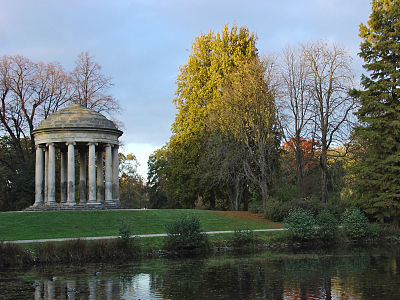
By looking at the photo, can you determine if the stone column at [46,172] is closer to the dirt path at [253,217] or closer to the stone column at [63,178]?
the stone column at [63,178]

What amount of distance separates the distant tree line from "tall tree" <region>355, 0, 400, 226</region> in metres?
0.07

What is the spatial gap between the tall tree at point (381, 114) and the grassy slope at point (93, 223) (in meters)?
7.28

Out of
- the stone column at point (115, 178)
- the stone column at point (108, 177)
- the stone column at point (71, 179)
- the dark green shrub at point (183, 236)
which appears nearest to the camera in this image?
the dark green shrub at point (183, 236)

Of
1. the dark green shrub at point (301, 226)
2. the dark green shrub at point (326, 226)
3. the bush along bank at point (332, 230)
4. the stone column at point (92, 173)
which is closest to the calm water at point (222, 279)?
the dark green shrub at point (301, 226)

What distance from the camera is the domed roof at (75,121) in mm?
38219

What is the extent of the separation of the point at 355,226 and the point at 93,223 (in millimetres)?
16890

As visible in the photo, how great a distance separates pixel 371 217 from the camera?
36.1 metres

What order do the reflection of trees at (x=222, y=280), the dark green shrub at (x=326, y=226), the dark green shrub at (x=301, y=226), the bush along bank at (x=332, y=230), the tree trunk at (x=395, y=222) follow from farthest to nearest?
the tree trunk at (x=395, y=222) < the dark green shrub at (x=326, y=226) < the bush along bank at (x=332, y=230) < the dark green shrub at (x=301, y=226) < the reflection of trees at (x=222, y=280)

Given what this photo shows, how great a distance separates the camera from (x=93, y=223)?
3136 cm

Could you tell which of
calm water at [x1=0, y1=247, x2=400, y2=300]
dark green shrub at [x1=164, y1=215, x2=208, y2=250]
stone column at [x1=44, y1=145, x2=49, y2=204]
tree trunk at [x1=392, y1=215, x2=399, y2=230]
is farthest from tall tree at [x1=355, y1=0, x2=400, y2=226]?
stone column at [x1=44, y1=145, x2=49, y2=204]

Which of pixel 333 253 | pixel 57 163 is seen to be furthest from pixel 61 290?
pixel 57 163

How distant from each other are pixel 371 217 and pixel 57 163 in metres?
30.3

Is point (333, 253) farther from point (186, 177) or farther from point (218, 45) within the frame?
point (218, 45)

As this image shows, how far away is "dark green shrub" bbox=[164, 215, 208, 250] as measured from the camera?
26484 mm
